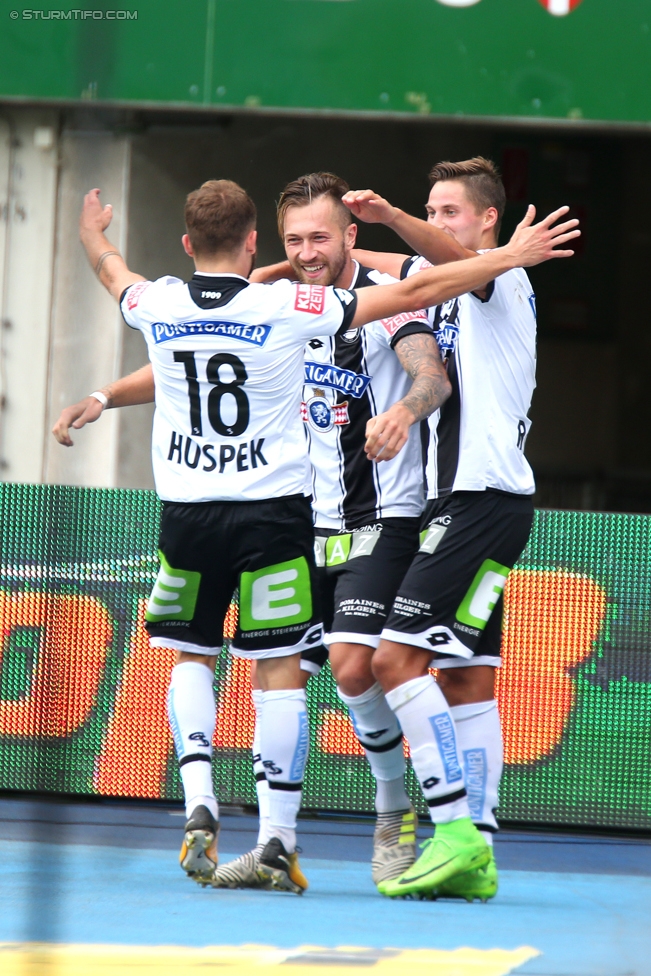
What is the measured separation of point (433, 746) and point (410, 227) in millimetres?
1488

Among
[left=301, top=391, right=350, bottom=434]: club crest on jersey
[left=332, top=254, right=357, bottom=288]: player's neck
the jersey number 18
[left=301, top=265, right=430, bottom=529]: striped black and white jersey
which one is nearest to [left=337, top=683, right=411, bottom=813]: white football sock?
[left=301, top=265, right=430, bottom=529]: striped black and white jersey

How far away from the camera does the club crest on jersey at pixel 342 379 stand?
13.2 ft

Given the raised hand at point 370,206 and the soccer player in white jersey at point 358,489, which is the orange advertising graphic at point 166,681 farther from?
the raised hand at point 370,206

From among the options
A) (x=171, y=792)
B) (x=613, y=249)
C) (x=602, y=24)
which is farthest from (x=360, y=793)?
(x=613, y=249)

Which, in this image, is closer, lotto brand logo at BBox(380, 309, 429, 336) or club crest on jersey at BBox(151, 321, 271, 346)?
club crest on jersey at BBox(151, 321, 271, 346)

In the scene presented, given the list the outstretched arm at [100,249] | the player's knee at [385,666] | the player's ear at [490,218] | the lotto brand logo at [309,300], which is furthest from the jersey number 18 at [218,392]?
the player's ear at [490,218]

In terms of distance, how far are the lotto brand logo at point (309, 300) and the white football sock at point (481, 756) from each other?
1327 millimetres

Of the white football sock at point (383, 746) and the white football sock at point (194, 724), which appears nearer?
the white football sock at point (194, 724)

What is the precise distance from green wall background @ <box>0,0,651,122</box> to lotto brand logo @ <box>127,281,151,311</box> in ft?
16.9

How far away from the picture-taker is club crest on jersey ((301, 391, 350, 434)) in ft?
13.3

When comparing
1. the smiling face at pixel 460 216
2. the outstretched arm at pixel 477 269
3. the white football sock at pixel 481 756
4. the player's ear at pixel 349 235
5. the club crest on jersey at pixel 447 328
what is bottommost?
the white football sock at pixel 481 756

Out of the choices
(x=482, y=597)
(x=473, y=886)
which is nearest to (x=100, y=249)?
(x=482, y=597)

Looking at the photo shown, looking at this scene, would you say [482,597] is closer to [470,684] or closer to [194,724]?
[470,684]

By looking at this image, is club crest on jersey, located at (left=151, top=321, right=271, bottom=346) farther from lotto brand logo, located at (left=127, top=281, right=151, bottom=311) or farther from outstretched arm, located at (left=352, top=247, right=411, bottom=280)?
outstretched arm, located at (left=352, top=247, right=411, bottom=280)
